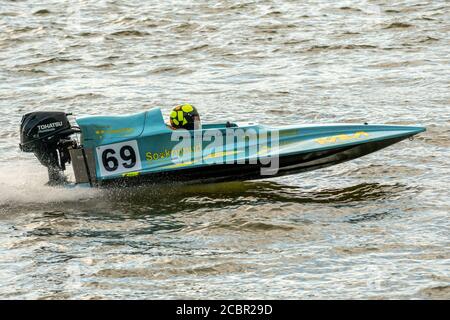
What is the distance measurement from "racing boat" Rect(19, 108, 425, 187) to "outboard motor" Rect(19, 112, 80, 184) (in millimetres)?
11

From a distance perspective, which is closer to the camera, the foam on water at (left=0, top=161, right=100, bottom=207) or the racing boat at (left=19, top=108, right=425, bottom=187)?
the racing boat at (left=19, top=108, right=425, bottom=187)

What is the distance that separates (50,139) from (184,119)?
1523 mm

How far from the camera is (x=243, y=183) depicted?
38.3 ft

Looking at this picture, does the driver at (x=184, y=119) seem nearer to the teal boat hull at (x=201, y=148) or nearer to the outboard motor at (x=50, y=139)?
the teal boat hull at (x=201, y=148)

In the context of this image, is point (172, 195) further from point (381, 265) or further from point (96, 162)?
point (381, 265)

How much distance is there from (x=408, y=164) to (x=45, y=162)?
14.8ft

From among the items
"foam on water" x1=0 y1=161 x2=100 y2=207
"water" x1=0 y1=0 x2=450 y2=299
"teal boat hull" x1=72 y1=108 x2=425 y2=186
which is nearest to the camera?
"water" x1=0 y1=0 x2=450 y2=299

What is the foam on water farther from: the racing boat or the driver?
the driver

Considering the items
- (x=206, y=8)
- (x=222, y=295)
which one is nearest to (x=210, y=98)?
(x=206, y=8)

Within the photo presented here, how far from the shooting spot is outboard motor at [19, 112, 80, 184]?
11.0 meters

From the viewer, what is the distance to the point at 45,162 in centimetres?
1113

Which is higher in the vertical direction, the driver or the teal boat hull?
the driver

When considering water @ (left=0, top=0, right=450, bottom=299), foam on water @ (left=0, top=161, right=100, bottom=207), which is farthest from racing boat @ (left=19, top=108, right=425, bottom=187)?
water @ (left=0, top=0, right=450, bottom=299)

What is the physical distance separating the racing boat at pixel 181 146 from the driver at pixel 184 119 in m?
0.10
